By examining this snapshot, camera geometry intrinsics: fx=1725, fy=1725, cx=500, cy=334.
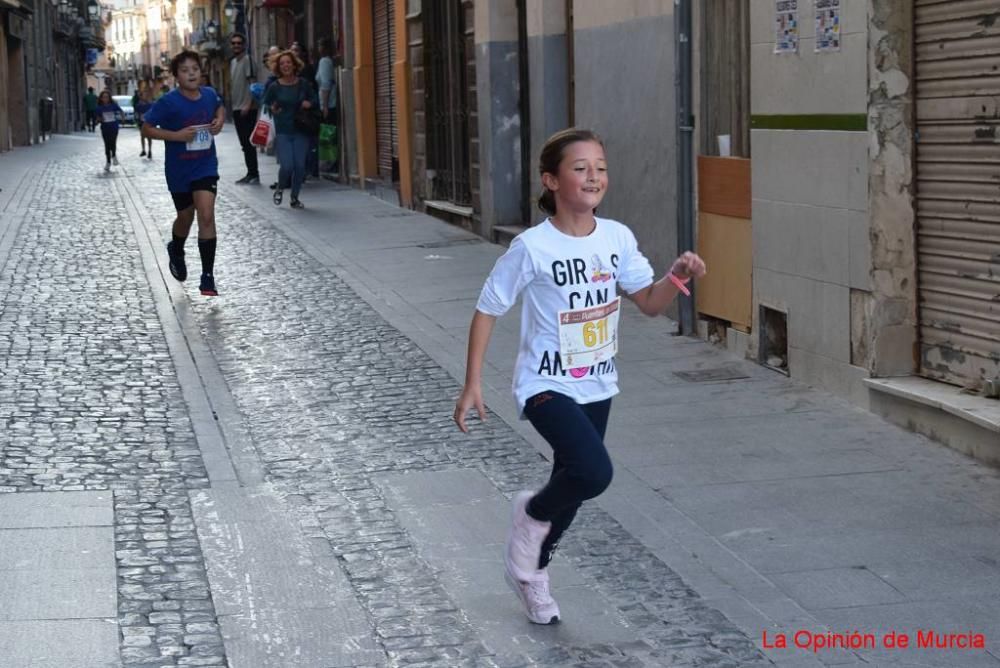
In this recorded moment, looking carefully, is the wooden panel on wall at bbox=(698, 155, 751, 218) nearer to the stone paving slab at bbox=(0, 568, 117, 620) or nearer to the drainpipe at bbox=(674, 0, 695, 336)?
the drainpipe at bbox=(674, 0, 695, 336)

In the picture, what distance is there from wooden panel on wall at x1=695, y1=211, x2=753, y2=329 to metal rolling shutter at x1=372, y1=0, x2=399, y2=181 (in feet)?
43.8

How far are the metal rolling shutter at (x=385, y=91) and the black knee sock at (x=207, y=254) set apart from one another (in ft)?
35.2

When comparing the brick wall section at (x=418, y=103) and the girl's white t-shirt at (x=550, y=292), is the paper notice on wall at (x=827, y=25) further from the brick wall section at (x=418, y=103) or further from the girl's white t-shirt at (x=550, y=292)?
the brick wall section at (x=418, y=103)

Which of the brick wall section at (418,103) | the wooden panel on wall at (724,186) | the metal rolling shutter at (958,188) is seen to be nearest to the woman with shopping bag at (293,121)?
the brick wall section at (418,103)

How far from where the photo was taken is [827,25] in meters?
8.67

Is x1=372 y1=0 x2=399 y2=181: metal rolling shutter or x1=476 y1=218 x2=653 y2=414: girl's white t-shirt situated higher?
x1=372 y1=0 x2=399 y2=181: metal rolling shutter

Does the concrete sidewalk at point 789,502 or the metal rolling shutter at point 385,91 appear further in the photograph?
the metal rolling shutter at point 385,91

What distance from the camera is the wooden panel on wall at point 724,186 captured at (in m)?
10.1

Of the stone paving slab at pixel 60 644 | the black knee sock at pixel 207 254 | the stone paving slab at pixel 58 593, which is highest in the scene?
the black knee sock at pixel 207 254

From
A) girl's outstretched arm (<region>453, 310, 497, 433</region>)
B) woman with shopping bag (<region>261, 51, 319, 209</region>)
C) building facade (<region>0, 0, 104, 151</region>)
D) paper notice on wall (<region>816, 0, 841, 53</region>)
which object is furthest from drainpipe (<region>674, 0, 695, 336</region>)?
building facade (<region>0, 0, 104, 151</region>)

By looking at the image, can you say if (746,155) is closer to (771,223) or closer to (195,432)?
(771,223)

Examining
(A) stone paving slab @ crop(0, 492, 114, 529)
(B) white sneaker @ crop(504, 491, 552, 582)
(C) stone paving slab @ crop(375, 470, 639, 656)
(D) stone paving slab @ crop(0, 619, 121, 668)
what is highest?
(B) white sneaker @ crop(504, 491, 552, 582)

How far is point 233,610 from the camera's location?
5465 mm

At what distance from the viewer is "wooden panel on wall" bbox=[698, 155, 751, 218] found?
1006 centimetres
